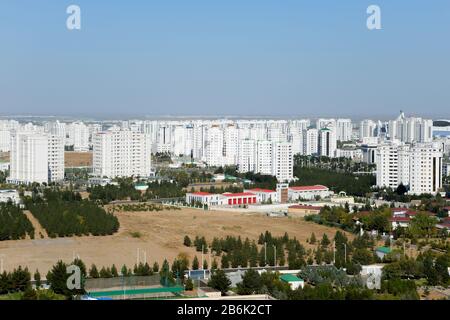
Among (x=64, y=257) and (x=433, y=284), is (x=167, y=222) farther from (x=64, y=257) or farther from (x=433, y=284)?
(x=433, y=284)

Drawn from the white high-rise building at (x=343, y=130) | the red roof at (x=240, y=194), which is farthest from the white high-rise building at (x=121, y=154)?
the white high-rise building at (x=343, y=130)

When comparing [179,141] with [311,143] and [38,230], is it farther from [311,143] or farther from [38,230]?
[38,230]

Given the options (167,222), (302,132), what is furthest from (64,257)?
(302,132)

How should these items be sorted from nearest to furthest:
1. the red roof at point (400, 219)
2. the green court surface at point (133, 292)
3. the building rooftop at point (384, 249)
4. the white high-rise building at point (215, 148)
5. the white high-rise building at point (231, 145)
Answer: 1. the green court surface at point (133, 292)
2. the building rooftop at point (384, 249)
3. the red roof at point (400, 219)
4. the white high-rise building at point (231, 145)
5. the white high-rise building at point (215, 148)

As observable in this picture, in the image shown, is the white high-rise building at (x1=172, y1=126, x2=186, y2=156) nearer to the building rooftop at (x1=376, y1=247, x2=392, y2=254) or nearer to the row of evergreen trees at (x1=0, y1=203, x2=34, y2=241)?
the row of evergreen trees at (x1=0, y1=203, x2=34, y2=241)

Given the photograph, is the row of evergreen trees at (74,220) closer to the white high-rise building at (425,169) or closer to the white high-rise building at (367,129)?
the white high-rise building at (425,169)

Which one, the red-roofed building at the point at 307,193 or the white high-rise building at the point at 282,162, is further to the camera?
the white high-rise building at the point at 282,162
